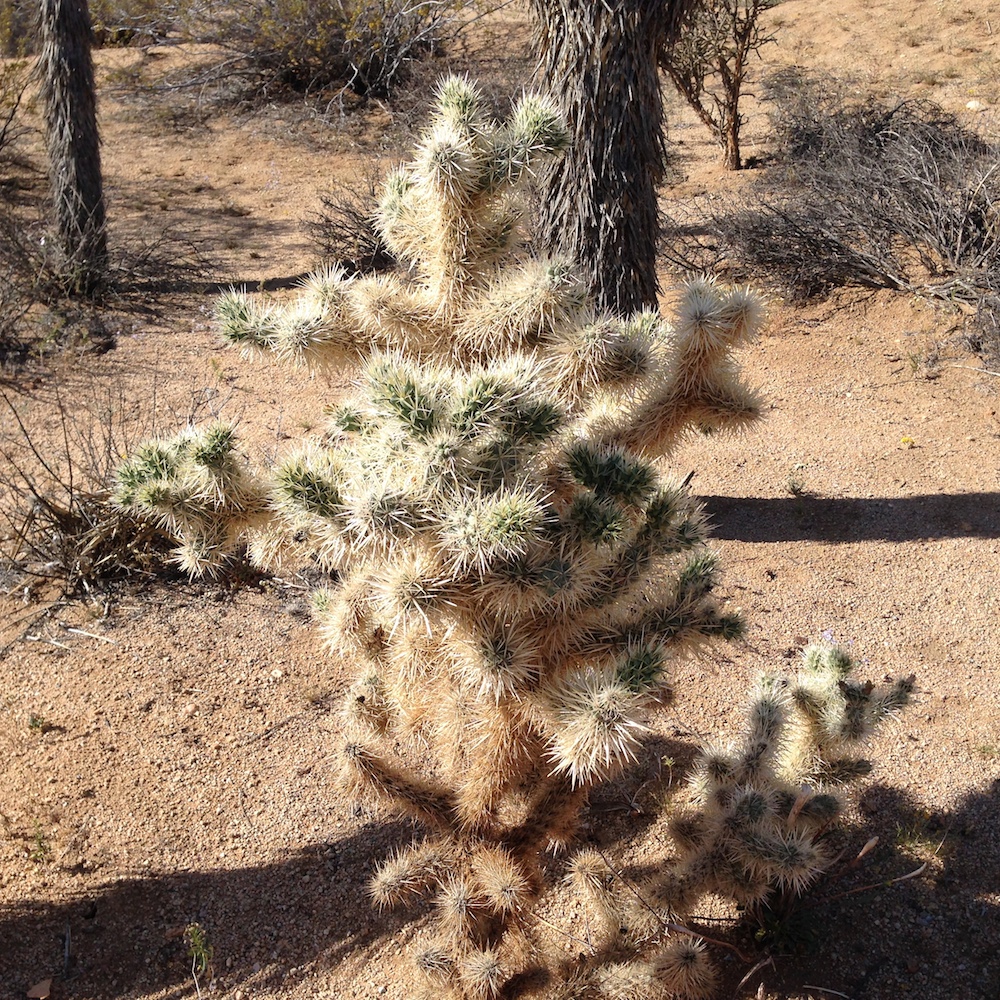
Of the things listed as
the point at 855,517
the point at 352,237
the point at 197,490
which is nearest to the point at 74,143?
the point at 352,237

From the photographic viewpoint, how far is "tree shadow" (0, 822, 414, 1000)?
3.09 metres

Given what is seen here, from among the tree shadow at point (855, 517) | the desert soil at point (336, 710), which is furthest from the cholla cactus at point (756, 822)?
the tree shadow at point (855, 517)

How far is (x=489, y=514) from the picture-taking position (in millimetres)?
2152

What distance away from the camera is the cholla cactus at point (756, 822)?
2684mm

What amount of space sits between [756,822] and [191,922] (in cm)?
197

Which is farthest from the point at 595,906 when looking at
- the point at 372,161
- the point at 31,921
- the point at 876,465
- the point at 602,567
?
the point at 372,161

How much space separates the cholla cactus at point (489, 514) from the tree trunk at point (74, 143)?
20.7 ft

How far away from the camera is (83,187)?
8.29 m

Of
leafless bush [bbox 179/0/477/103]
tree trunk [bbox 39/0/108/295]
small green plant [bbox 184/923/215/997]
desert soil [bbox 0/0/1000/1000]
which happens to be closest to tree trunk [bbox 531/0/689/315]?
desert soil [bbox 0/0/1000/1000]

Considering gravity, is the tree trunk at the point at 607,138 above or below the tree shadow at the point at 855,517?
above

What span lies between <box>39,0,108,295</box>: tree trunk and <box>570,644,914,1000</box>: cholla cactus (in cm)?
723

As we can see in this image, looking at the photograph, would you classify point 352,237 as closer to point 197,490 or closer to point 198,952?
point 197,490

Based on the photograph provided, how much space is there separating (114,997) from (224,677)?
5.11ft

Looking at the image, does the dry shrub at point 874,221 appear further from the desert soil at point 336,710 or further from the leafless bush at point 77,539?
the leafless bush at point 77,539
